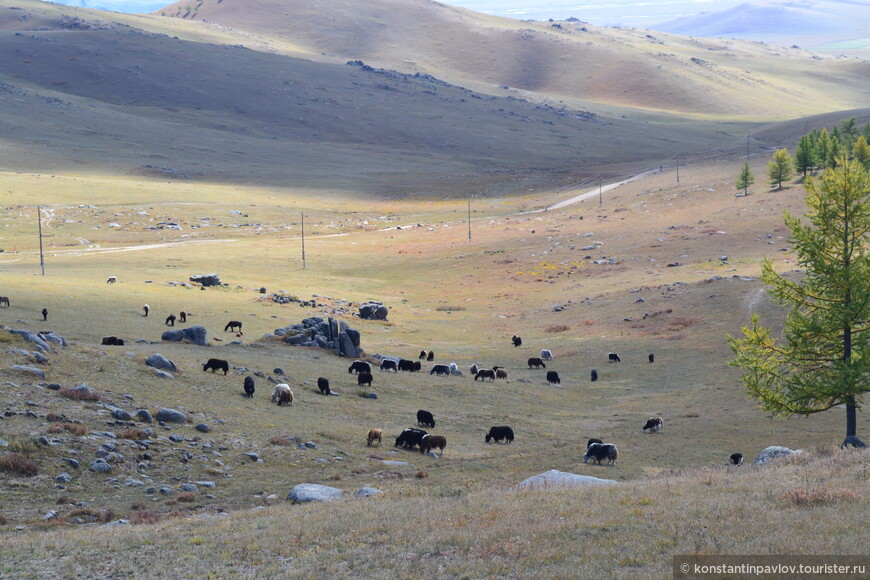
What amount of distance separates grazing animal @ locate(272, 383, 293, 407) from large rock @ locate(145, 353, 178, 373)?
170 inches

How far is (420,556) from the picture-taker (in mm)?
13805

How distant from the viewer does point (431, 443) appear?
2683 cm

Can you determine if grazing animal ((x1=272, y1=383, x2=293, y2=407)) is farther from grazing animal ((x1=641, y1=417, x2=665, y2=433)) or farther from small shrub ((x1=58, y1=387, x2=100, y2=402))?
grazing animal ((x1=641, y1=417, x2=665, y2=433))

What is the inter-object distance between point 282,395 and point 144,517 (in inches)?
515

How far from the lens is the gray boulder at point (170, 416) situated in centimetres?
2523

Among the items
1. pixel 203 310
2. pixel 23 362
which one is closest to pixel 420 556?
pixel 23 362

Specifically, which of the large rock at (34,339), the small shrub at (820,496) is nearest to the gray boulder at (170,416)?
the large rock at (34,339)

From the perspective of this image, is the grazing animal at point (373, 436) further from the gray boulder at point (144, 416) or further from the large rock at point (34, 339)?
the large rock at point (34, 339)

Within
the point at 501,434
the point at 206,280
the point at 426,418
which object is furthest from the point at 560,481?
the point at 206,280

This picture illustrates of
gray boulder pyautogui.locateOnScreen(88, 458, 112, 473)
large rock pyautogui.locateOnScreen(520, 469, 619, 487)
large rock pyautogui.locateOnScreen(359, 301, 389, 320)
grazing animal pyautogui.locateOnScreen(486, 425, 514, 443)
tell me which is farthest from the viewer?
large rock pyautogui.locateOnScreen(359, 301, 389, 320)

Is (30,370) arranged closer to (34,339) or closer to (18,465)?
(34,339)

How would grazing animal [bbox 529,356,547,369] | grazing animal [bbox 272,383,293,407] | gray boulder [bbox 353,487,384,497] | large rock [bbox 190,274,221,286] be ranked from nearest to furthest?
1. gray boulder [bbox 353,487,384,497]
2. grazing animal [bbox 272,383,293,407]
3. grazing animal [bbox 529,356,547,369]
4. large rock [bbox 190,274,221,286]

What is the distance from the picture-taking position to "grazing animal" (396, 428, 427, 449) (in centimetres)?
2719

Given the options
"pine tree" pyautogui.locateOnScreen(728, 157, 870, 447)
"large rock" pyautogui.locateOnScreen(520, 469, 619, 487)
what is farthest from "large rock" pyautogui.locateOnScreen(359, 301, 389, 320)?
"large rock" pyautogui.locateOnScreen(520, 469, 619, 487)
